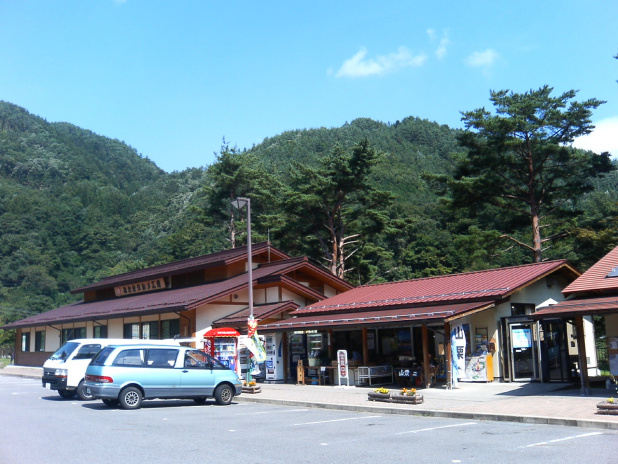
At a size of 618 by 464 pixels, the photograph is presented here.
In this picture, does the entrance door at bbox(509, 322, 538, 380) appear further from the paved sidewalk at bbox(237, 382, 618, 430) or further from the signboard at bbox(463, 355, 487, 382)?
the signboard at bbox(463, 355, 487, 382)

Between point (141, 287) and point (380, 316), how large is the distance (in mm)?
21469

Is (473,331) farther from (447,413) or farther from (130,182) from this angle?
(130,182)

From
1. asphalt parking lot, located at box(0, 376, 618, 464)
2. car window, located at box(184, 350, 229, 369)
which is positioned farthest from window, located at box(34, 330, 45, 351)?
car window, located at box(184, 350, 229, 369)

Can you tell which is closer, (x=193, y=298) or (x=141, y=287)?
(x=193, y=298)

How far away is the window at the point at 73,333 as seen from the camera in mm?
39156

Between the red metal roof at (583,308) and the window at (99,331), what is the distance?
2707 cm

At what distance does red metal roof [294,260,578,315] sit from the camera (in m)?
21.6

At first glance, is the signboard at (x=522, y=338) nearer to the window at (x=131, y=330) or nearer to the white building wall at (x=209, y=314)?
the white building wall at (x=209, y=314)

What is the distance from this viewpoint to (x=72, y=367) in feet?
64.6

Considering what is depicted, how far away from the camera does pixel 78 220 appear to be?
115m

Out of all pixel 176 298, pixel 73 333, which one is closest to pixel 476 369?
pixel 176 298

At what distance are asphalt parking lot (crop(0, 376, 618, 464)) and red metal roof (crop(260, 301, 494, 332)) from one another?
5.41m

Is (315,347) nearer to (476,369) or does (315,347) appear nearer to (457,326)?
(476,369)

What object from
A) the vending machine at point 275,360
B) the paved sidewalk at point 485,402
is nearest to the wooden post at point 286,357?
the vending machine at point 275,360
